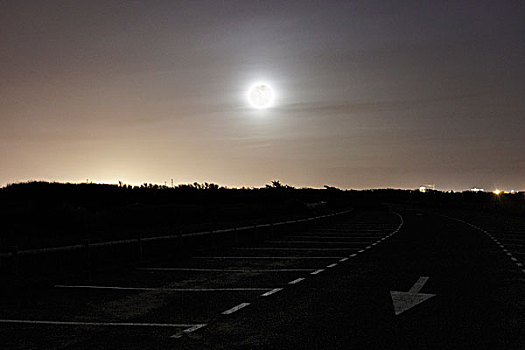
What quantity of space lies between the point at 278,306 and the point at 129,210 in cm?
6951

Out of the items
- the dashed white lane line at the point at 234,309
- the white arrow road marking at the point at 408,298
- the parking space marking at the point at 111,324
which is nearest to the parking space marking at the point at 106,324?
the parking space marking at the point at 111,324

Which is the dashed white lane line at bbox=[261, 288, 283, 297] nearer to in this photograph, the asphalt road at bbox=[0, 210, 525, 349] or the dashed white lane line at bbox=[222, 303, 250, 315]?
the asphalt road at bbox=[0, 210, 525, 349]

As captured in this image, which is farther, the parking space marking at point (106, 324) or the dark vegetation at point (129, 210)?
the dark vegetation at point (129, 210)

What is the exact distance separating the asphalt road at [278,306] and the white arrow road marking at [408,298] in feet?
0.06

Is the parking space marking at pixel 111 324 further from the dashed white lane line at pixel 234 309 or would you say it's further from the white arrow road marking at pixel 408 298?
the white arrow road marking at pixel 408 298

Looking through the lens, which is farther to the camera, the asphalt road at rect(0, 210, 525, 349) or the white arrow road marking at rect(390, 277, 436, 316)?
the white arrow road marking at rect(390, 277, 436, 316)

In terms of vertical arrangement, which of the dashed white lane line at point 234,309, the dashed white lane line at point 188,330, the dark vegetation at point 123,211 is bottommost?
the dashed white lane line at point 188,330

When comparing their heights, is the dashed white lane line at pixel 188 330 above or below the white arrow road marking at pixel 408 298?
above

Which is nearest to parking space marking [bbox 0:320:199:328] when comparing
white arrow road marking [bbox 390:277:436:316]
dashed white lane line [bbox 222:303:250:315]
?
dashed white lane line [bbox 222:303:250:315]

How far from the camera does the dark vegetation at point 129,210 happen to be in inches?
1366

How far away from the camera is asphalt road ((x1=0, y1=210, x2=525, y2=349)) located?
795 cm

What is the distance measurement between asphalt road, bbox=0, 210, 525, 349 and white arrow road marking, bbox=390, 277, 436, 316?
0.06ft

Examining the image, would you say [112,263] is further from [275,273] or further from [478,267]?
[478,267]

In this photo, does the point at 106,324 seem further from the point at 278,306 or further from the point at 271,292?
the point at 271,292
